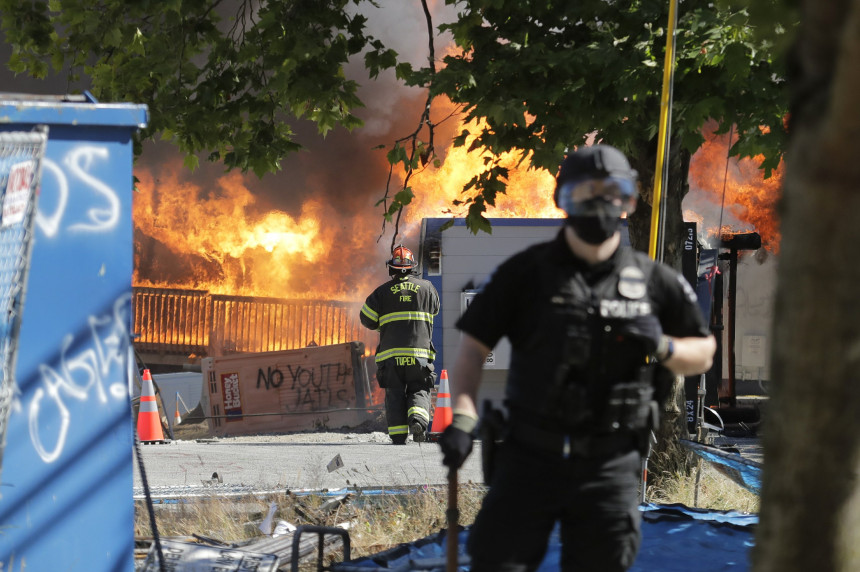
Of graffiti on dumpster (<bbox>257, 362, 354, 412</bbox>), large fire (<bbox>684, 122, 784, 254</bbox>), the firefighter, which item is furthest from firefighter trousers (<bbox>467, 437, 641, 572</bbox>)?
large fire (<bbox>684, 122, 784, 254</bbox>)

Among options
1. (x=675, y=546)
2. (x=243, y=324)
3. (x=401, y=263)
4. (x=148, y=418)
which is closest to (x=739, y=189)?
(x=243, y=324)

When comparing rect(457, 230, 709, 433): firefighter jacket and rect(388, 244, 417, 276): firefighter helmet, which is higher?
rect(388, 244, 417, 276): firefighter helmet

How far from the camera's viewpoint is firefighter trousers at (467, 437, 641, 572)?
9.40 feet

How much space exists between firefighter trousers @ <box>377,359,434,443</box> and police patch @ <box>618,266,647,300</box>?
7.16 metres

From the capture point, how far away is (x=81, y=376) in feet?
12.1

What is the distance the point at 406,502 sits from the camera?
6.43 metres

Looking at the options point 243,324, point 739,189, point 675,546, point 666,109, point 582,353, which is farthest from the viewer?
point 739,189

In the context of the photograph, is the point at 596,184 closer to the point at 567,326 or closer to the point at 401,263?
the point at 567,326

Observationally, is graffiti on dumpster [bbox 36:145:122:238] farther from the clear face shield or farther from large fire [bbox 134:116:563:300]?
large fire [bbox 134:116:563:300]

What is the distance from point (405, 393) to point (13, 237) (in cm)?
717

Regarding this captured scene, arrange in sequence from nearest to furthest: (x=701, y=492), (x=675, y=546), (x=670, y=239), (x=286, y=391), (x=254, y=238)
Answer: (x=675, y=546), (x=701, y=492), (x=670, y=239), (x=286, y=391), (x=254, y=238)

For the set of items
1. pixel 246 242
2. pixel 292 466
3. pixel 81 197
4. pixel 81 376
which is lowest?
pixel 292 466

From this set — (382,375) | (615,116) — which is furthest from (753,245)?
(615,116)

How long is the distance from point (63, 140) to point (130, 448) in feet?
4.01
